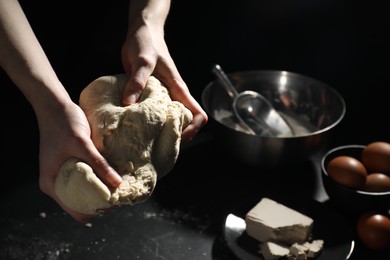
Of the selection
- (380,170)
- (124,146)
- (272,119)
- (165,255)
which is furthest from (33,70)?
(380,170)

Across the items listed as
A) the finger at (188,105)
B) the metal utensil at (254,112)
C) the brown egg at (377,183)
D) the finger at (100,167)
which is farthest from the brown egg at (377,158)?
the finger at (100,167)

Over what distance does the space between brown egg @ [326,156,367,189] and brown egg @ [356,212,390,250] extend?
A: 10 cm

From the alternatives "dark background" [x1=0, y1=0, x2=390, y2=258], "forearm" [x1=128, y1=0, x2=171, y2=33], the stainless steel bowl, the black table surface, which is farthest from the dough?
"dark background" [x1=0, y1=0, x2=390, y2=258]

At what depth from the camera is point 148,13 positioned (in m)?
1.42

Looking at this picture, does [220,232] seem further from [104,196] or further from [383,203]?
[104,196]

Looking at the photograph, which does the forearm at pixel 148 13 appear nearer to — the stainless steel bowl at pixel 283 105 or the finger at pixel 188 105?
the finger at pixel 188 105

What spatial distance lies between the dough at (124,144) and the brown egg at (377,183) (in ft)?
2.07

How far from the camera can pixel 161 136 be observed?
1.16 m

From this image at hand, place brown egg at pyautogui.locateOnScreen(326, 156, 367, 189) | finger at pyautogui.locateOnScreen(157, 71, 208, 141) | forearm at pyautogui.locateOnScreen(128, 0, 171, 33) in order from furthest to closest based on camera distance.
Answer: brown egg at pyautogui.locateOnScreen(326, 156, 367, 189)
forearm at pyautogui.locateOnScreen(128, 0, 171, 33)
finger at pyautogui.locateOnScreen(157, 71, 208, 141)

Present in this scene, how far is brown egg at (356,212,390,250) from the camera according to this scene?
143 centimetres

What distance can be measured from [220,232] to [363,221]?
1.31ft

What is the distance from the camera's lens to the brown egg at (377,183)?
1525 mm

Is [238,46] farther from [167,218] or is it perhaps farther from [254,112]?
[167,218]

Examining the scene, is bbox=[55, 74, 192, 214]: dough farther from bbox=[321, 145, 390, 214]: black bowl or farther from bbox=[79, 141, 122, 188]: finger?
bbox=[321, 145, 390, 214]: black bowl
